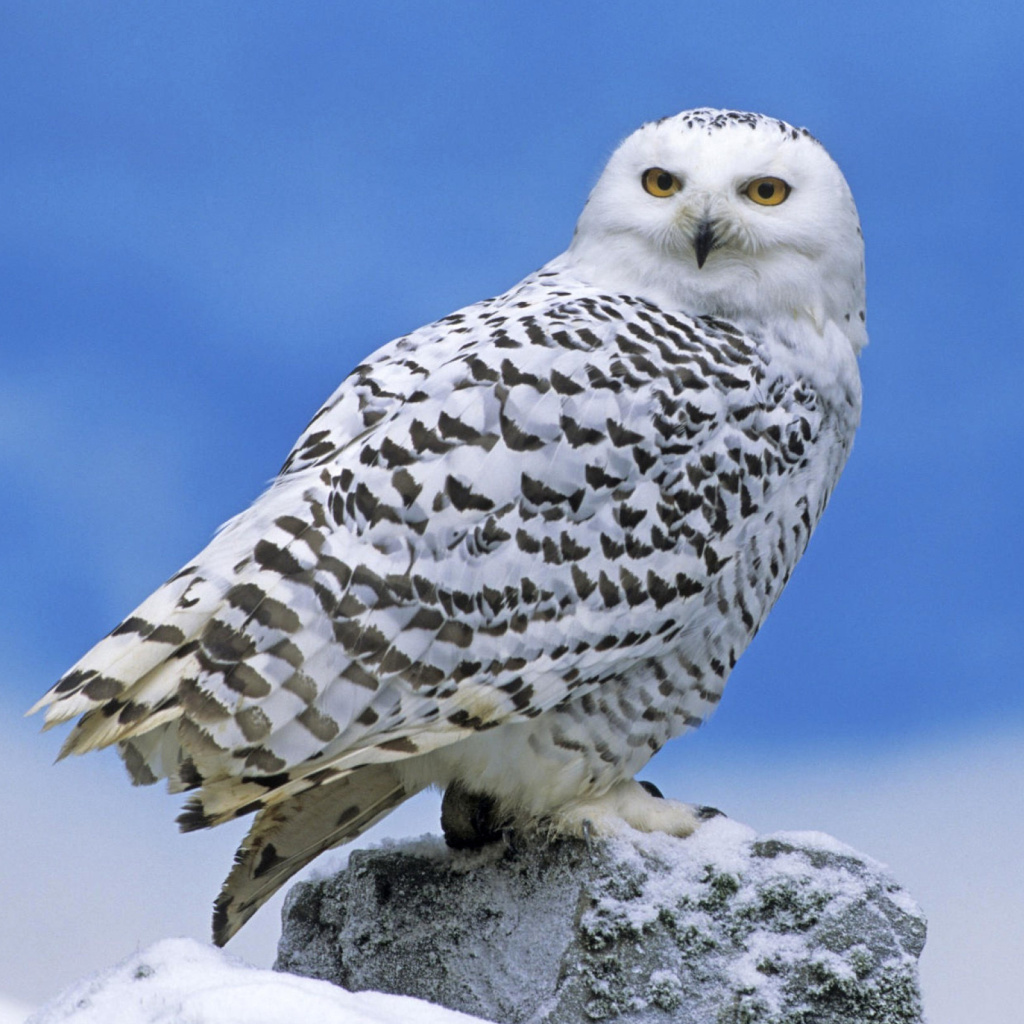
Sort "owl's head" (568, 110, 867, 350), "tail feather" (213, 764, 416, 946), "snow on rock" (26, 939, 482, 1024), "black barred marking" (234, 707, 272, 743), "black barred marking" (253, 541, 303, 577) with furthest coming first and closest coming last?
1. "owl's head" (568, 110, 867, 350)
2. "tail feather" (213, 764, 416, 946)
3. "black barred marking" (253, 541, 303, 577)
4. "black barred marking" (234, 707, 272, 743)
5. "snow on rock" (26, 939, 482, 1024)

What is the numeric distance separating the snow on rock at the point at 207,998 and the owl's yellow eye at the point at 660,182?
76.1 inches

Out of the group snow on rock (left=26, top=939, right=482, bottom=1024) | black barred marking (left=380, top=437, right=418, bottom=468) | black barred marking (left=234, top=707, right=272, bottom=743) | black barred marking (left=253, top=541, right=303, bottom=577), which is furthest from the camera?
black barred marking (left=380, top=437, right=418, bottom=468)

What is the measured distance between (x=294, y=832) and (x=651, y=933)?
2.77ft

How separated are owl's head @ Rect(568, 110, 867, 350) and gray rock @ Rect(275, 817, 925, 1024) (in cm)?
129

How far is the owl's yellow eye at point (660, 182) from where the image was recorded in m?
3.73

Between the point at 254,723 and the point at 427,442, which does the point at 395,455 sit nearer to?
the point at 427,442

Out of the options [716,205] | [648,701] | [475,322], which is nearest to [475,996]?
[648,701]

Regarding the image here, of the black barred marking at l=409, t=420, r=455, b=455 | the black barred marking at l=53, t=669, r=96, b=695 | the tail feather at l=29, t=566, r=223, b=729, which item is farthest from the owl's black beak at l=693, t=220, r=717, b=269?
the black barred marking at l=53, t=669, r=96, b=695

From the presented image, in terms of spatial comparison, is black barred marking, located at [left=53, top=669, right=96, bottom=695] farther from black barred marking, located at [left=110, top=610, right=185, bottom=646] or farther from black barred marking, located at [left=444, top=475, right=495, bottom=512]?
black barred marking, located at [left=444, top=475, right=495, bottom=512]

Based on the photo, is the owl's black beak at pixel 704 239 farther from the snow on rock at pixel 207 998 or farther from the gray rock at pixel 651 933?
the snow on rock at pixel 207 998

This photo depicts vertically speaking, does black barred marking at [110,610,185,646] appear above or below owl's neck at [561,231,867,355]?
below

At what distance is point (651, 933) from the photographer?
3.55 meters

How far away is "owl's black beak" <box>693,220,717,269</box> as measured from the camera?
3609mm

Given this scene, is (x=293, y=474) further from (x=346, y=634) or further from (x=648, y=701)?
(x=648, y=701)
